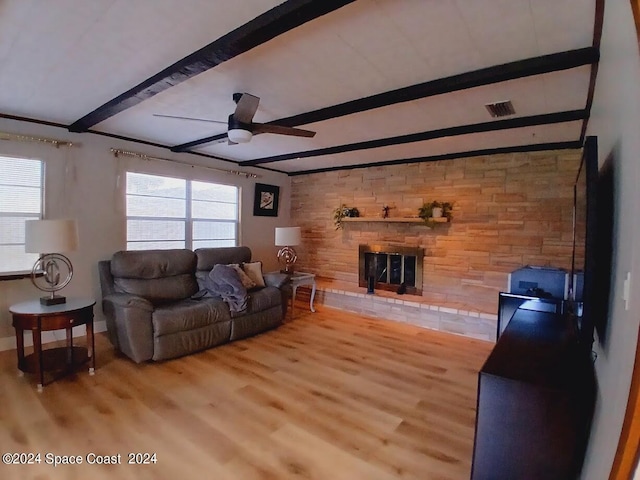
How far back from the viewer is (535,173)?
4.17 meters

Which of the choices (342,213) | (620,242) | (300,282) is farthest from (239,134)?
(342,213)

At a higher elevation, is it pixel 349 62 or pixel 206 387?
pixel 349 62

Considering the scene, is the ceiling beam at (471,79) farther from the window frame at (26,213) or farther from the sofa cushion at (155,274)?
the window frame at (26,213)

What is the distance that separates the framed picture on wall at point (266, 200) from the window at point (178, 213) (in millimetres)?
415

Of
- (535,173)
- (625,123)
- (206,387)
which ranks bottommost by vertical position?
(206,387)

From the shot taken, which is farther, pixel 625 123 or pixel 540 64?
pixel 540 64

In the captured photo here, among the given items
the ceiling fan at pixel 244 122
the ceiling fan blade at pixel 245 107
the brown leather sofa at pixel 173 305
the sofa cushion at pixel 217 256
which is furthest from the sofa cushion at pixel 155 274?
the ceiling fan blade at pixel 245 107

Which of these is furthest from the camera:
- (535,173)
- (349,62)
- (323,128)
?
(535,173)

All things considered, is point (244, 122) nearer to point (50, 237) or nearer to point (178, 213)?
point (50, 237)

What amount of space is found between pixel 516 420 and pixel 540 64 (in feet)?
6.76

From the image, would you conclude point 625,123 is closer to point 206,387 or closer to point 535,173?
point 206,387

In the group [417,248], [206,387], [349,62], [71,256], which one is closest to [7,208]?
[71,256]

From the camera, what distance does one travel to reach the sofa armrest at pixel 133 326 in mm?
3141

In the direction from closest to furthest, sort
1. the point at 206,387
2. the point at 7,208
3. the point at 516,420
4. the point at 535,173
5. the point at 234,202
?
the point at 516,420 < the point at 206,387 < the point at 7,208 < the point at 535,173 < the point at 234,202
